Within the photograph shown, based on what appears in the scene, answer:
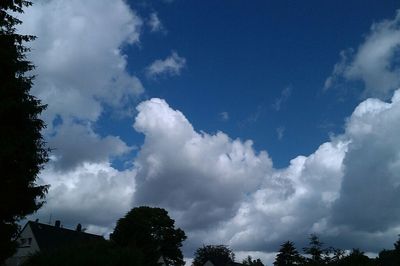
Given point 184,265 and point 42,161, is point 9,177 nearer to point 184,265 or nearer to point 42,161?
point 42,161

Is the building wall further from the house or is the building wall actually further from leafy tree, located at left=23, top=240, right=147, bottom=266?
leafy tree, located at left=23, top=240, right=147, bottom=266

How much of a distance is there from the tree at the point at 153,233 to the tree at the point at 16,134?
47.9m

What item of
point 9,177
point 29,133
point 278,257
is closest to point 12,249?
point 9,177

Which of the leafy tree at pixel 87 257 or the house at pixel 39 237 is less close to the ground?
the house at pixel 39 237

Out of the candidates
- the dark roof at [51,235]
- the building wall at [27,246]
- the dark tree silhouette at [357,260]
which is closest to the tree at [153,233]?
the dark roof at [51,235]

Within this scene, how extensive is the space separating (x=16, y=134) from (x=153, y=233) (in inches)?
2261

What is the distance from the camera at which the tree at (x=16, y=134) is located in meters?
19.8

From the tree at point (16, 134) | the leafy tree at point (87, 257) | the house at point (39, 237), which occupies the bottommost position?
the leafy tree at point (87, 257)

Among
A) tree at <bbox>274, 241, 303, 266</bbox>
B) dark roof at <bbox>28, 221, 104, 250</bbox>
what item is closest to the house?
dark roof at <bbox>28, 221, 104, 250</bbox>

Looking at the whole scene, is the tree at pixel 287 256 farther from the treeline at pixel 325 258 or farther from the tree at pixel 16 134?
the tree at pixel 16 134

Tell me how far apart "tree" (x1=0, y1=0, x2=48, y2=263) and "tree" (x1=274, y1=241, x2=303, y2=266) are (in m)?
63.8

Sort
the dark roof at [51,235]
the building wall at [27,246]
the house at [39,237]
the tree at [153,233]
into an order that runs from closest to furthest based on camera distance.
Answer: the building wall at [27,246] < the house at [39,237] < the dark roof at [51,235] < the tree at [153,233]

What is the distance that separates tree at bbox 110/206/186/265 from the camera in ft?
231

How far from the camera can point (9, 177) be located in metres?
20.5
